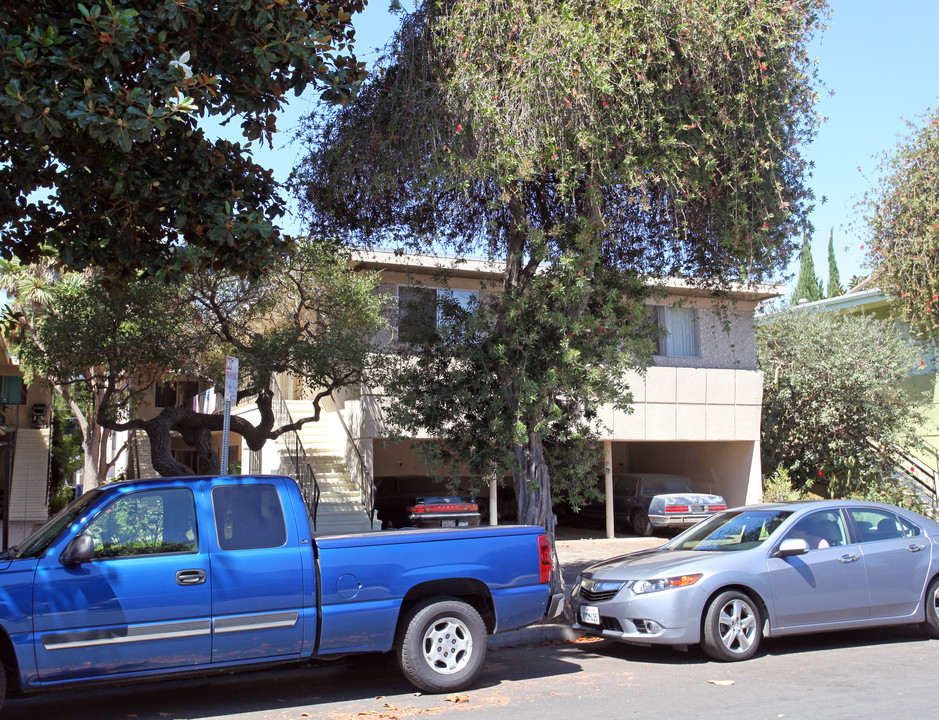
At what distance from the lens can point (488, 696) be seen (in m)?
6.65

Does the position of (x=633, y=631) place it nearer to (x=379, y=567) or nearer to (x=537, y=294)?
(x=379, y=567)

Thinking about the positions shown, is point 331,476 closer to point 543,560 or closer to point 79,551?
point 543,560

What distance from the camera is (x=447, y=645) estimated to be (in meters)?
6.77

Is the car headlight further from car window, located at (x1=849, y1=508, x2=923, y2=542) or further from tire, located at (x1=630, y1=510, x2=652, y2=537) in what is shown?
tire, located at (x1=630, y1=510, x2=652, y2=537)

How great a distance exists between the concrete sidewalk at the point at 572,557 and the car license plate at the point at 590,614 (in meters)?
0.60

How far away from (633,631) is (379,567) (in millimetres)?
2615

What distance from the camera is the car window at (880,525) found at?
8.45m

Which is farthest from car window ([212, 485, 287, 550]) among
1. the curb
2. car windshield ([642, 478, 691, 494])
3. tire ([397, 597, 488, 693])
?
car windshield ([642, 478, 691, 494])

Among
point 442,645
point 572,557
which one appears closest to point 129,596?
point 442,645

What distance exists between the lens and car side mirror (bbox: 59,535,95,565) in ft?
18.9

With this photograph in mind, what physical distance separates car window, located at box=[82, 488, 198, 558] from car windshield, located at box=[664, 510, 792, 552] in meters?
5.01

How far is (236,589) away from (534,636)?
12.6 feet

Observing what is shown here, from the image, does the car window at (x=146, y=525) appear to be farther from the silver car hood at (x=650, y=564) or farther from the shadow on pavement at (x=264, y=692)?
the silver car hood at (x=650, y=564)

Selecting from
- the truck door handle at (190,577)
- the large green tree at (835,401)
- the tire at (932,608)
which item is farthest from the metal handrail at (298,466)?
the large green tree at (835,401)
